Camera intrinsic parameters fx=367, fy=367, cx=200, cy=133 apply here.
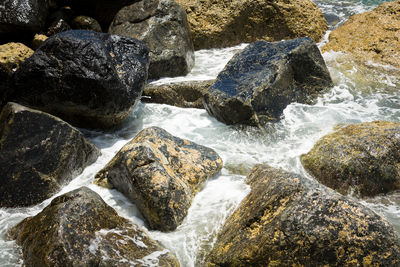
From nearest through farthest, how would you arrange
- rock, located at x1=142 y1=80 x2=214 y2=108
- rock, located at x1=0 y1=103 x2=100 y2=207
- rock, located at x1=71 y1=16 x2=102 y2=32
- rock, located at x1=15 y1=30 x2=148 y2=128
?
rock, located at x1=0 y1=103 x2=100 y2=207 < rock, located at x1=15 y1=30 x2=148 y2=128 < rock, located at x1=142 y1=80 x2=214 y2=108 < rock, located at x1=71 y1=16 x2=102 y2=32

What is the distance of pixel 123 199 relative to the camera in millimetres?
4004

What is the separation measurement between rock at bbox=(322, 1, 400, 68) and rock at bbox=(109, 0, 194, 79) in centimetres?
306

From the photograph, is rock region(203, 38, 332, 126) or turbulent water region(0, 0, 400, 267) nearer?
turbulent water region(0, 0, 400, 267)

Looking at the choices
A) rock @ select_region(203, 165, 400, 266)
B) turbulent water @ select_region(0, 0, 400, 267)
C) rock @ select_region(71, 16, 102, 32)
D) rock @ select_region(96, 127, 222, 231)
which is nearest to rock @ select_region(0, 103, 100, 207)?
turbulent water @ select_region(0, 0, 400, 267)

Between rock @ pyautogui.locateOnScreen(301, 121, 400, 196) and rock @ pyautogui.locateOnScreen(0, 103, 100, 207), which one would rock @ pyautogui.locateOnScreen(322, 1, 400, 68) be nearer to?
rock @ pyautogui.locateOnScreen(301, 121, 400, 196)

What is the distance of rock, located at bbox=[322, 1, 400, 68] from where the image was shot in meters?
7.24

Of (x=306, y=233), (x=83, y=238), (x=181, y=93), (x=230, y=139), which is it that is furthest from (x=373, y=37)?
(x=83, y=238)

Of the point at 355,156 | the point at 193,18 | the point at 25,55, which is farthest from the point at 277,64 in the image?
the point at 25,55

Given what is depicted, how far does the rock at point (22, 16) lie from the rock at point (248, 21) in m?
3.18

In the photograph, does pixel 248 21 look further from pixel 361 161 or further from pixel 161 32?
pixel 361 161

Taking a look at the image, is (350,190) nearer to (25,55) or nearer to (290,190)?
(290,190)

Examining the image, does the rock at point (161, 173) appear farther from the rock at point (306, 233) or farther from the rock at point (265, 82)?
the rock at point (265, 82)

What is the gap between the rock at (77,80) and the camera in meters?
4.92

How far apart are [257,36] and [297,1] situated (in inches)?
49.6
